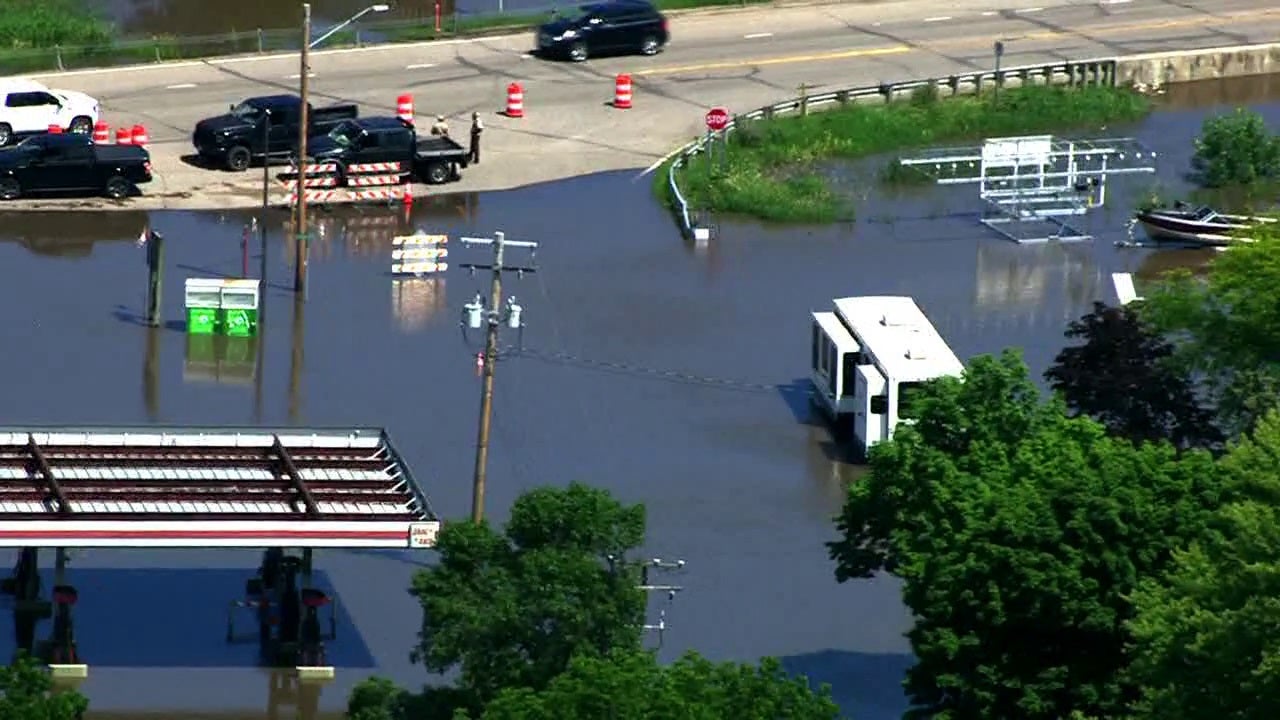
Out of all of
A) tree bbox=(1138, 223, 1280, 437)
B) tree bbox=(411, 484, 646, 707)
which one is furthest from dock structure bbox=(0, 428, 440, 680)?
tree bbox=(1138, 223, 1280, 437)

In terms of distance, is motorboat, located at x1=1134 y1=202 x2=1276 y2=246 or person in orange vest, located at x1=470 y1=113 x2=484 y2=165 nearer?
motorboat, located at x1=1134 y1=202 x2=1276 y2=246

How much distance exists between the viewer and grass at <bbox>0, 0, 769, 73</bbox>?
235 ft

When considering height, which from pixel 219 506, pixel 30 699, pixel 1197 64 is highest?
pixel 1197 64

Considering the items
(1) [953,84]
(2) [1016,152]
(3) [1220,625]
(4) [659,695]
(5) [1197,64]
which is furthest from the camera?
(5) [1197,64]

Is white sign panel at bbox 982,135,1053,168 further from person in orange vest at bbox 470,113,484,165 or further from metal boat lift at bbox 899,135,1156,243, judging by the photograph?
person in orange vest at bbox 470,113,484,165

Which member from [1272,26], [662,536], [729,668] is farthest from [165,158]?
[729,668]

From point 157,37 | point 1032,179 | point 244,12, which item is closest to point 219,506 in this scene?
point 1032,179

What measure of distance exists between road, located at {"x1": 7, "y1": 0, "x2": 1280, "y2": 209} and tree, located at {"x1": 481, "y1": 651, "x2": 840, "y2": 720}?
3224cm

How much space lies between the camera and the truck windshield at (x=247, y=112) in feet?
210

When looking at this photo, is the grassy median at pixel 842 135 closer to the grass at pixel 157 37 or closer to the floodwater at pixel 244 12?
the grass at pixel 157 37

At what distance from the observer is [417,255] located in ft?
186

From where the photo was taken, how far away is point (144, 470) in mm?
40375

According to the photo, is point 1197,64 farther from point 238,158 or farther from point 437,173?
point 238,158

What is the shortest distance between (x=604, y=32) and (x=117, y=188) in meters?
15.5
